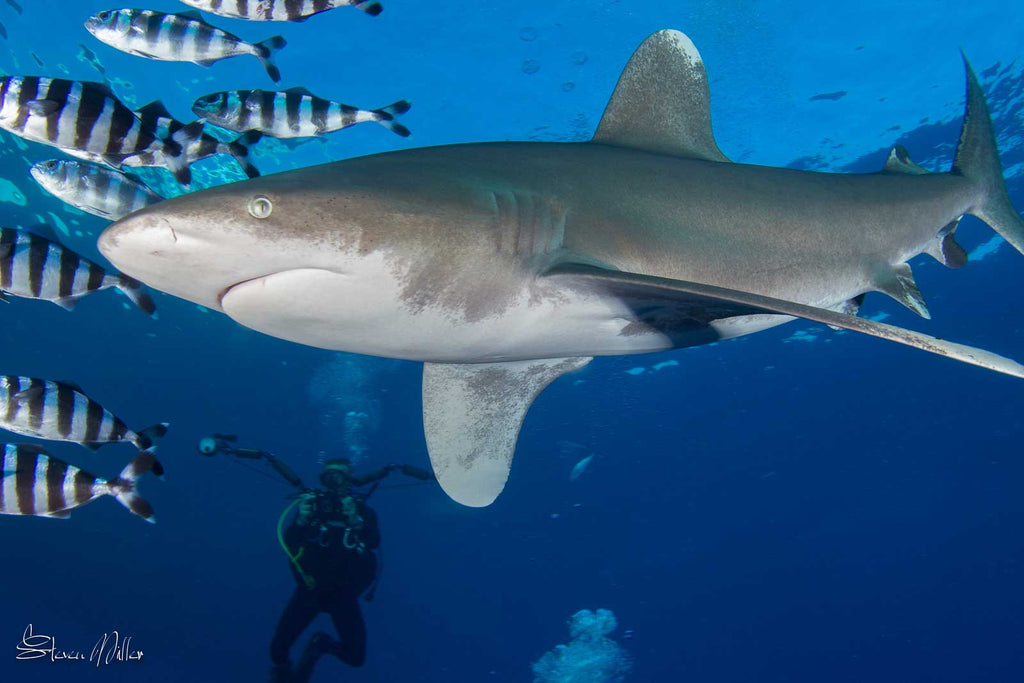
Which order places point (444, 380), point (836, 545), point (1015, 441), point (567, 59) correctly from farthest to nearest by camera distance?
point (836, 545), point (1015, 441), point (567, 59), point (444, 380)

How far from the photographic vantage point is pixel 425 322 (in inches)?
90.5

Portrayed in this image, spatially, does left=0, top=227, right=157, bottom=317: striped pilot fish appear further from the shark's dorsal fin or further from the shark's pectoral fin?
the shark's dorsal fin

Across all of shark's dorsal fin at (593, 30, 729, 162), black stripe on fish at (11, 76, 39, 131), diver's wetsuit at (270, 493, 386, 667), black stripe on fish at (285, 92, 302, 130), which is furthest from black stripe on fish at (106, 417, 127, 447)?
diver's wetsuit at (270, 493, 386, 667)

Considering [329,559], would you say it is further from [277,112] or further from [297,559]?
[277,112]

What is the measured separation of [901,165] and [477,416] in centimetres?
335

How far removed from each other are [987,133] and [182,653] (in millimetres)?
58458

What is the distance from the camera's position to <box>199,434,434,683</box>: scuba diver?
38.8ft

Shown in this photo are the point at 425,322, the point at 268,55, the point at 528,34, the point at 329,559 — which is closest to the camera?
Result: the point at 425,322

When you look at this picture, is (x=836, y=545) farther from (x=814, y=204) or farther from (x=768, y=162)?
(x=814, y=204)

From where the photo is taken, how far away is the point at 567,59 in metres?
11.8

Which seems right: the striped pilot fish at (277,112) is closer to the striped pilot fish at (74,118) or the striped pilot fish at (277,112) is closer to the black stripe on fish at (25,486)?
the striped pilot fish at (74,118)

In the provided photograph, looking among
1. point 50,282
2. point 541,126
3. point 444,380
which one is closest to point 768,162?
point 541,126

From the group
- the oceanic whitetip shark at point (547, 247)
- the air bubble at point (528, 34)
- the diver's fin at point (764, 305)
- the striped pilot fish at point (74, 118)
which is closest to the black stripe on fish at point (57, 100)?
the striped pilot fish at point (74, 118)

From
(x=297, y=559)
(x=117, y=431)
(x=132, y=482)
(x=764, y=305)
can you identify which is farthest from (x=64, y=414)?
(x=297, y=559)
